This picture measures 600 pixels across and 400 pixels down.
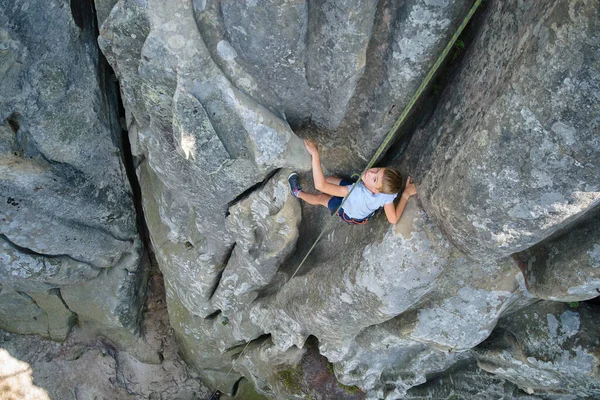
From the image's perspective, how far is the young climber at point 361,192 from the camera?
2.77 m

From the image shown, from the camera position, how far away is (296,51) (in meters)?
2.70

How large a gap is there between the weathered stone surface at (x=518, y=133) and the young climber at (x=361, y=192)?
18 cm

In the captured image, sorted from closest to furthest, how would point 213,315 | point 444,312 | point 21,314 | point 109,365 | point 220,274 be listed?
1. point 444,312
2. point 220,274
3. point 213,315
4. point 21,314
5. point 109,365

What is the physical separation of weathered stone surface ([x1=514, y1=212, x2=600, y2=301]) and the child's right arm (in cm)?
119

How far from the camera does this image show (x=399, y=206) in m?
2.92

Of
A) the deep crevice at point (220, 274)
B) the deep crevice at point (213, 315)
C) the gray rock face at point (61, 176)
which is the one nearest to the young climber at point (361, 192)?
the deep crevice at point (220, 274)

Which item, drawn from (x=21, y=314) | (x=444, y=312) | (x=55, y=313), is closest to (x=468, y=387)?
(x=444, y=312)

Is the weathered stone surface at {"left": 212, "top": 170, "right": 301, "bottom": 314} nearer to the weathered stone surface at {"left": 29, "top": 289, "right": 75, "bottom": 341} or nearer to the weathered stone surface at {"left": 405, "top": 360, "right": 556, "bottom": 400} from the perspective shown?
the weathered stone surface at {"left": 405, "top": 360, "right": 556, "bottom": 400}

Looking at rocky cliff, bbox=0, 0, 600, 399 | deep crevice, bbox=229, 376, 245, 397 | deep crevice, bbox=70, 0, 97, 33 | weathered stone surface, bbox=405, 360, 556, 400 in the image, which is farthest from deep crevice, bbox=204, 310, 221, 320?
deep crevice, bbox=70, 0, 97, 33

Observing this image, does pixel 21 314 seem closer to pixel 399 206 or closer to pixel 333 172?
pixel 333 172

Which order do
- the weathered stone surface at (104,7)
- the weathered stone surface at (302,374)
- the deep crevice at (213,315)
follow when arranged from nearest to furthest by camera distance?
the weathered stone surface at (104,7)
the weathered stone surface at (302,374)
the deep crevice at (213,315)

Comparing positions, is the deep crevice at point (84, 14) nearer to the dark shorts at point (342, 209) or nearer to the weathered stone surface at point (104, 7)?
the weathered stone surface at point (104, 7)

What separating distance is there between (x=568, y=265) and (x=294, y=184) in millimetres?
1685

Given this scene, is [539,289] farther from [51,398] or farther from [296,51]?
[51,398]
